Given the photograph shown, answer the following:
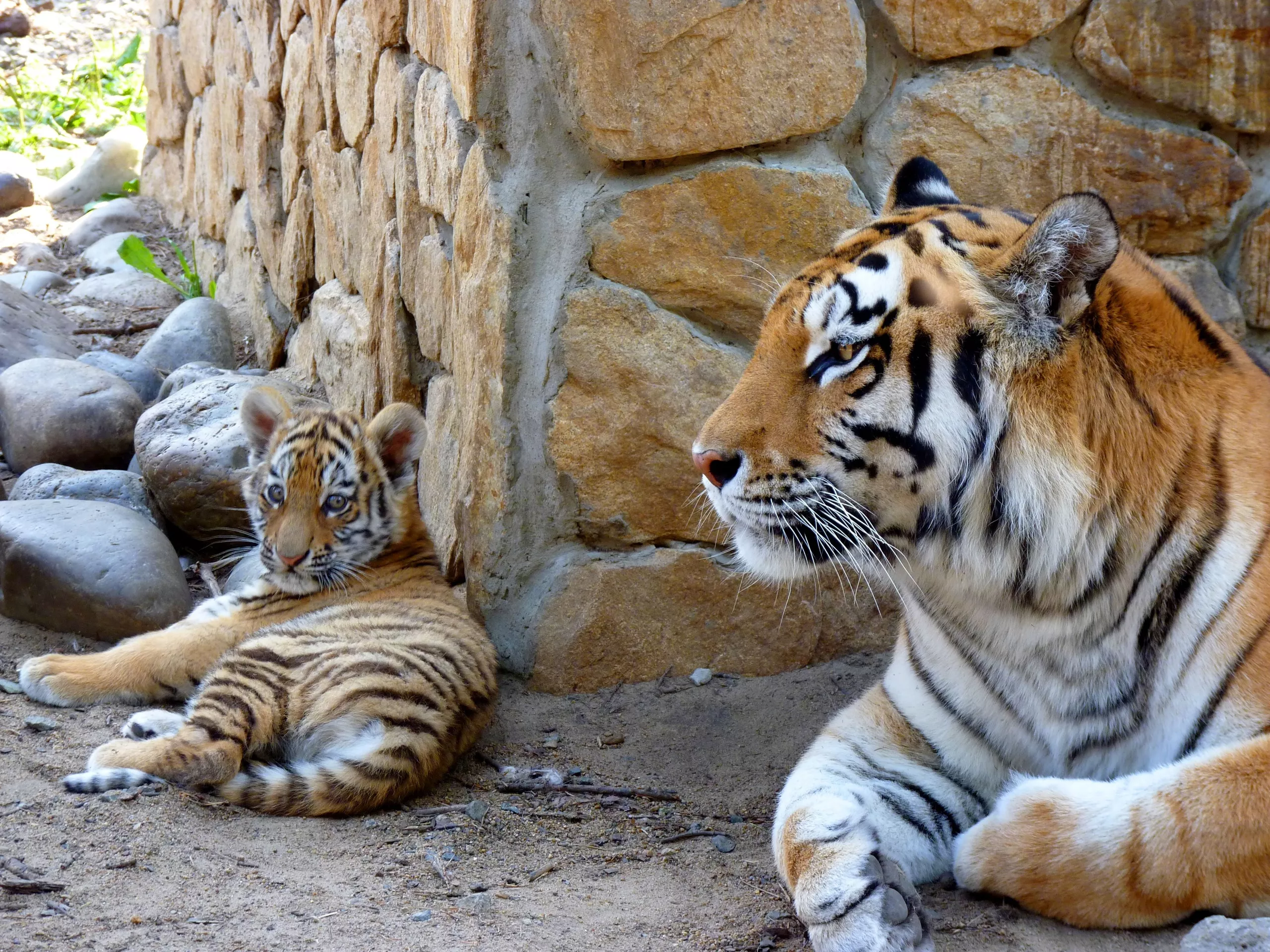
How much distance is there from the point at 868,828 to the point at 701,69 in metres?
1.63

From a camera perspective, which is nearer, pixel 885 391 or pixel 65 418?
pixel 885 391

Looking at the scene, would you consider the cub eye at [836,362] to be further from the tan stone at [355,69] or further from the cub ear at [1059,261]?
the tan stone at [355,69]

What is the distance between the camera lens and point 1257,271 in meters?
3.13

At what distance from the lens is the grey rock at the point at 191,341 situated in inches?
206

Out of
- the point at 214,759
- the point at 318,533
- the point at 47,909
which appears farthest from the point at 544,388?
the point at 47,909

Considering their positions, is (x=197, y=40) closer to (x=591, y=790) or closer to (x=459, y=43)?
(x=459, y=43)

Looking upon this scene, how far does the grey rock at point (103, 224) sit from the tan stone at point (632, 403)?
4712mm

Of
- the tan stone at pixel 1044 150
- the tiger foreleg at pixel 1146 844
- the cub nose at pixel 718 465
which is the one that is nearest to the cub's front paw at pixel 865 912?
the tiger foreleg at pixel 1146 844

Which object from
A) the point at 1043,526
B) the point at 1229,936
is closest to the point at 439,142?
the point at 1043,526

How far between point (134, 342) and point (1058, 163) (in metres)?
4.22

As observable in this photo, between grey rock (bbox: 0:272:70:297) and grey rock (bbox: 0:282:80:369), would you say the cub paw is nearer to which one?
grey rock (bbox: 0:282:80:369)

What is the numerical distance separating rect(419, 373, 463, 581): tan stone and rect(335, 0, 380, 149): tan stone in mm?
945

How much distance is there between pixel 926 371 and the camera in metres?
2.03

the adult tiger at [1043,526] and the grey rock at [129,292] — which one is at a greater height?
the adult tiger at [1043,526]
